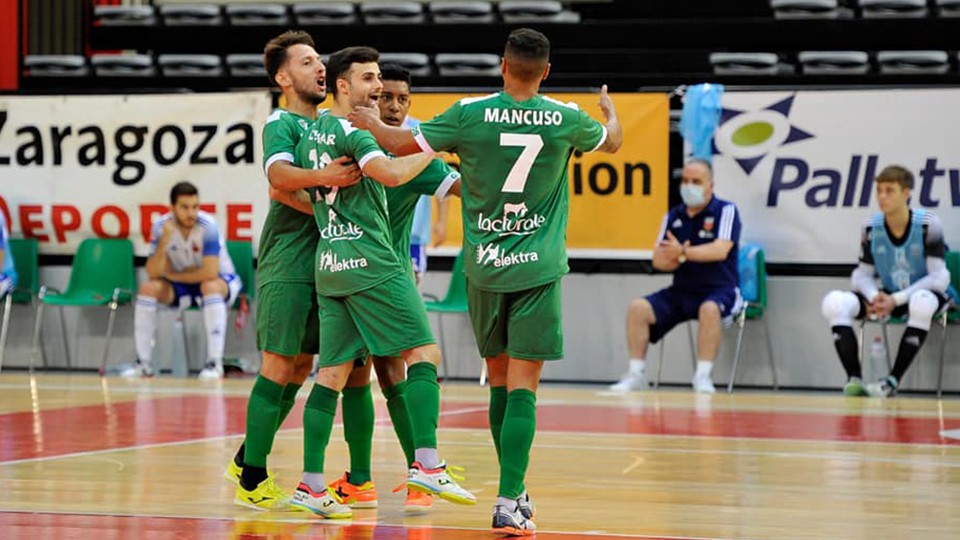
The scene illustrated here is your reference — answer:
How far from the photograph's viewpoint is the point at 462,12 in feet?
51.1

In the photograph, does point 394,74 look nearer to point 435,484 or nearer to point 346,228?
point 346,228

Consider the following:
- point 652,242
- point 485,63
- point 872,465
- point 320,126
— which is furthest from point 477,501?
point 485,63

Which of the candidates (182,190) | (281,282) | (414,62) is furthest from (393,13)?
(281,282)

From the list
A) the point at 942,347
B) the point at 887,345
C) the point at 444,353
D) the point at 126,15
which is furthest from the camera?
the point at 126,15

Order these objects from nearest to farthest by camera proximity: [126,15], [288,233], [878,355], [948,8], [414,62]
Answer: [288,233]
[878,355]
[414,62]
[948,8]
[126,15]

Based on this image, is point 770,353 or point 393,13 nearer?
point 770,353

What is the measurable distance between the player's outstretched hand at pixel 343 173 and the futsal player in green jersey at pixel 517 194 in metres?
0.16

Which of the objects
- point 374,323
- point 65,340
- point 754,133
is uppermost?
point 754,133

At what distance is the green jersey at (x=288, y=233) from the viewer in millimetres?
6219

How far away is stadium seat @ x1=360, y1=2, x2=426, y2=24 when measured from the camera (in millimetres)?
15695

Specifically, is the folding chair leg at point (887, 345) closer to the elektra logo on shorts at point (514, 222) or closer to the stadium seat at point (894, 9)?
the stadium seat at point (894, 9)

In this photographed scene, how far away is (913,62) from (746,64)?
1.31 metres

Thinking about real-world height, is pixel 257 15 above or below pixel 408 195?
above

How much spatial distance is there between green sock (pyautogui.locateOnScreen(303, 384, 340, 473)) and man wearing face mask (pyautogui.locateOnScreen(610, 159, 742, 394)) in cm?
653
